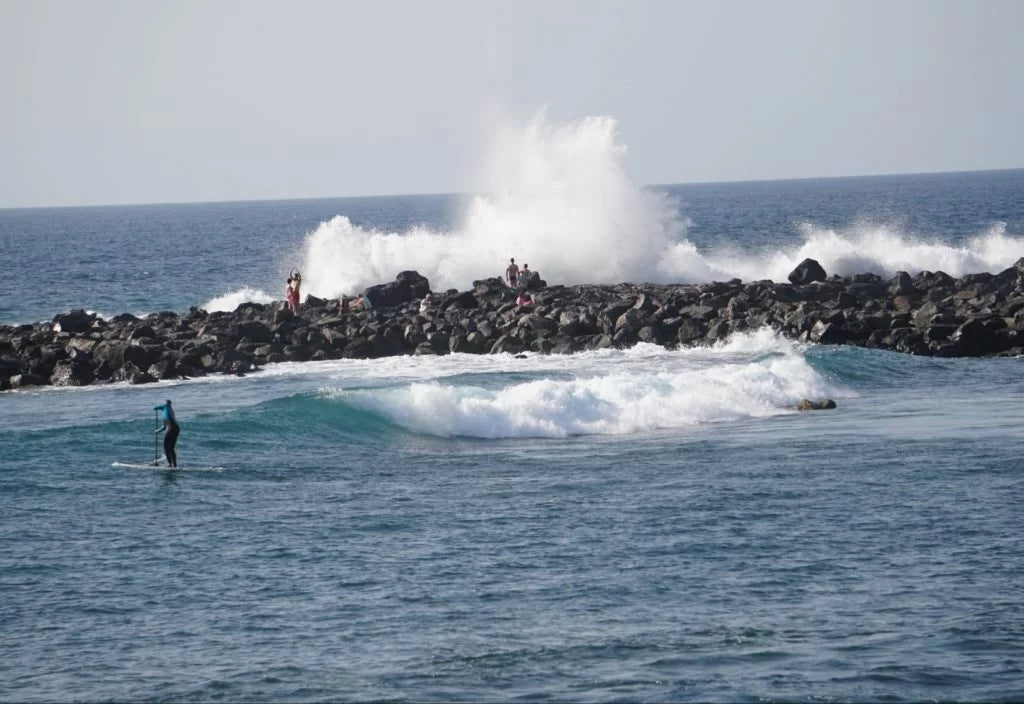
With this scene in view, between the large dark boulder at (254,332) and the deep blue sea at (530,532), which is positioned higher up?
the large dark boulder at (254,332)

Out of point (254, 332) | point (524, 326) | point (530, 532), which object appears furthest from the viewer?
point (524, 326)

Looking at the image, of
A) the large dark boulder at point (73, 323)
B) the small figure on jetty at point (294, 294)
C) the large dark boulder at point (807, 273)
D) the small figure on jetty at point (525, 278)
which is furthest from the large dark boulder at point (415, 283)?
the large dark boulder at point (807, 273)

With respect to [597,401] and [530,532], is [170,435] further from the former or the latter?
[597,401]

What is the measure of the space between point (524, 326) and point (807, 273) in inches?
493

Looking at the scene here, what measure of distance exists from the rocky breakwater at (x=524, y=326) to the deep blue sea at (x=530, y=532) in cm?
125

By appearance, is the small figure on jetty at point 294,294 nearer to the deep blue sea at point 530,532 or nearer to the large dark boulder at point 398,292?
the large dark boulder at point 398,292

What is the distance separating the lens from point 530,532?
19406 mm

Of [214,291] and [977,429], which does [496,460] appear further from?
[214,291]

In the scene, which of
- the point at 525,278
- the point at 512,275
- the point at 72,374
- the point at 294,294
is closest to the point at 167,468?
the point at 72,374

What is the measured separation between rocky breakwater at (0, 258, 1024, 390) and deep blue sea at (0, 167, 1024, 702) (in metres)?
1.25

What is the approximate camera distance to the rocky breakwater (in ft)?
122

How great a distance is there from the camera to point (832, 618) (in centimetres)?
1533

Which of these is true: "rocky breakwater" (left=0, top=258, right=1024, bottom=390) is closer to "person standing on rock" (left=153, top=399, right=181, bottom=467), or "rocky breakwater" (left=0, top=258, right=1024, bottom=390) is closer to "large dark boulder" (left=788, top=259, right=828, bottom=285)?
"large dark boulder" (left=788, top=259, right=828, bottom=285)

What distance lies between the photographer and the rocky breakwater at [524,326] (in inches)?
1464
